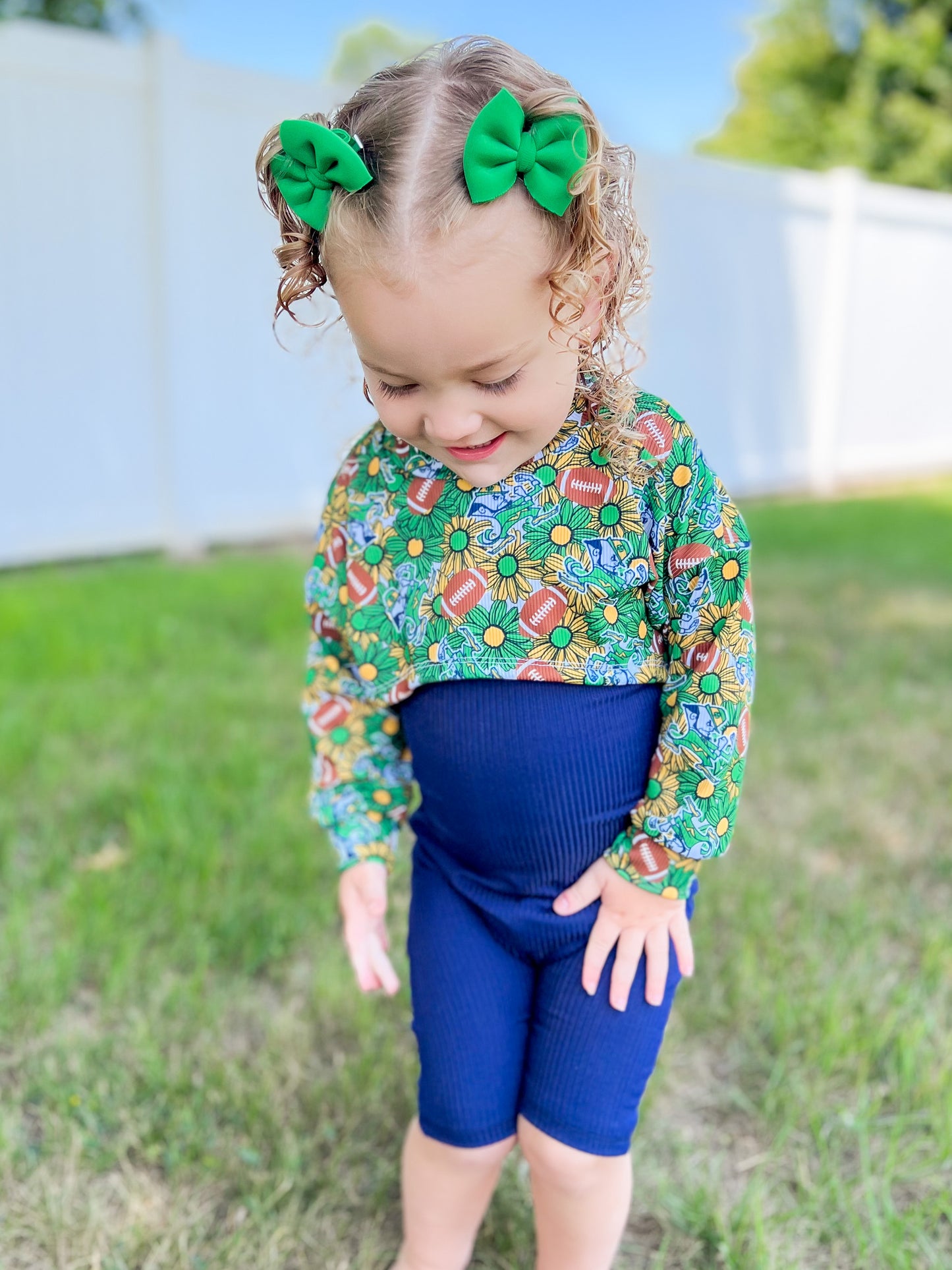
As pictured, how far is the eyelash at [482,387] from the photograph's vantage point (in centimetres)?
114

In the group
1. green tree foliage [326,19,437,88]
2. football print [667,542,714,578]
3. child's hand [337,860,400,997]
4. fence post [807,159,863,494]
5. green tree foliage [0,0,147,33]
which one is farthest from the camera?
green tree foliage [326,19,437,88]

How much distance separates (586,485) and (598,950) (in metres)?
0.55

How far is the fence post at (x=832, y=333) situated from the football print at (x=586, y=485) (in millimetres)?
7526

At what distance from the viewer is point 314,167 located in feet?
3.67

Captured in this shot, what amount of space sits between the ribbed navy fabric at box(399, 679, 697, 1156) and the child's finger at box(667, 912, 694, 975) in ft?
0.05

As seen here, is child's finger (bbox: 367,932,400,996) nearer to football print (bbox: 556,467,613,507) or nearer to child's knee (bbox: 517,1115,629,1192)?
child's knee (bbox: 517,1115,629,1192)

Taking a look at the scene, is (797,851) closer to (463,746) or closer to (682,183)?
(463,746)

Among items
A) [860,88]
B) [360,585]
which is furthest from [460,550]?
[860,88]

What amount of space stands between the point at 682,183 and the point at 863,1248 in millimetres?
6718

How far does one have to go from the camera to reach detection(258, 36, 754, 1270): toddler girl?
3.80 feet

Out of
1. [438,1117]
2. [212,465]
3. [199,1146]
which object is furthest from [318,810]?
[212,465]

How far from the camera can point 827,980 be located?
2.00 metres

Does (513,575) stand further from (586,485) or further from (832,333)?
(832,333)

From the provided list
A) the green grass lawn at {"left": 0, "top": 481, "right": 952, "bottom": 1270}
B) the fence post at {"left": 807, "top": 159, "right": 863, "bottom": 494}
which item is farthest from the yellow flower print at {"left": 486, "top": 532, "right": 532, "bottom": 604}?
the fence post at {"left": 807, "top": 159, "right": 863, "bottom": 494}
